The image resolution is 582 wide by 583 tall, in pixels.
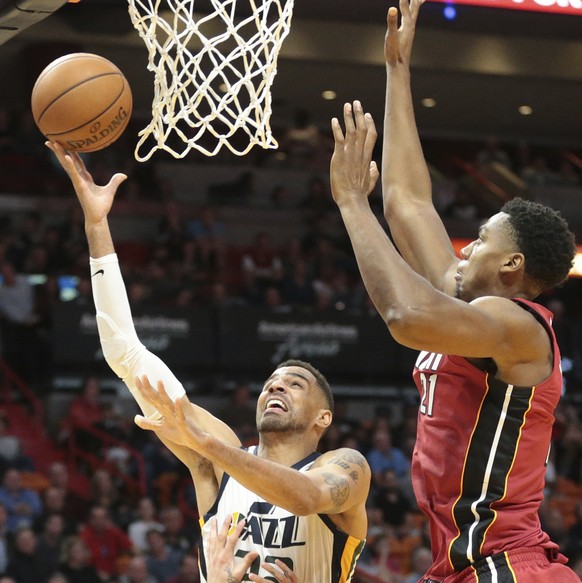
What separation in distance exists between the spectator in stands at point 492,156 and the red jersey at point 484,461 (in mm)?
13797

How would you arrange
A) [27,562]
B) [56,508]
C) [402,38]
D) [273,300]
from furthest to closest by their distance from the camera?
1. [273,300]
2. [56,508]
3. [27,562]
4. [402,38]

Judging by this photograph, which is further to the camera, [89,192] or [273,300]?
[273,300]

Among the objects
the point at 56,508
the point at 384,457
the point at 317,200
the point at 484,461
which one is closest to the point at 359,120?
the point at 484,461

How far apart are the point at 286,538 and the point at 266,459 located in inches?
12.9

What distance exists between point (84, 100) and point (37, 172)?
10031mm

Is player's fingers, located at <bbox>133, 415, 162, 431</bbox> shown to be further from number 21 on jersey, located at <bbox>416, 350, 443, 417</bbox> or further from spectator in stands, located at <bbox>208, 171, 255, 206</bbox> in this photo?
spectator in stands, located at <bbox>208, 171, 255, 206</bbox>

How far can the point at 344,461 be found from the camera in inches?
147

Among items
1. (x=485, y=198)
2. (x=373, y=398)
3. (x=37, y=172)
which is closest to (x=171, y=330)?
(x=373, y=398)

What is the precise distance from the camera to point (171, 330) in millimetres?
11391

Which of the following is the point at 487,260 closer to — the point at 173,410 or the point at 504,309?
the point at 504,309

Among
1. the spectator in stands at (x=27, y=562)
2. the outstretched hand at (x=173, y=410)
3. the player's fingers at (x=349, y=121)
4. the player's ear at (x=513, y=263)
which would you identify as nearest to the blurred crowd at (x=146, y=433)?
the spectator in stands at (x=27, y=562)

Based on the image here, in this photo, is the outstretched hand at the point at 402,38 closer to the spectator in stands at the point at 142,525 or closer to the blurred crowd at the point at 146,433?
the blurred crowd at the point at 146,433

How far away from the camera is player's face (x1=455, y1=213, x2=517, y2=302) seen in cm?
312

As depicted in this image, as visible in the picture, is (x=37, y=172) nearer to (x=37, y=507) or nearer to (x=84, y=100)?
(x=37, y=507)
